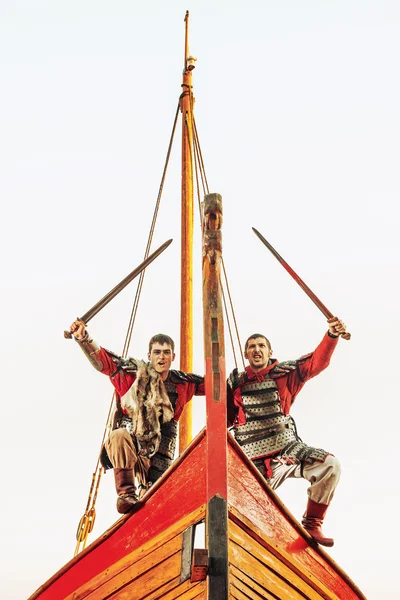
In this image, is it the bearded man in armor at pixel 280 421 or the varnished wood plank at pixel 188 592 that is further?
the bearded man in armor at pixel 280 421

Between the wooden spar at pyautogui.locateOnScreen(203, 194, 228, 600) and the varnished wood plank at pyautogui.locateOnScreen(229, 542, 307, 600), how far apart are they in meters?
0.09

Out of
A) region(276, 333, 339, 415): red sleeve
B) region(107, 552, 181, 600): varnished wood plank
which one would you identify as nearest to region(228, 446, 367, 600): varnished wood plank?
region(107, 552, 181, 600): varnished wood plank

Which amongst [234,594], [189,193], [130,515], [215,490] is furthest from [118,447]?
[189,193]

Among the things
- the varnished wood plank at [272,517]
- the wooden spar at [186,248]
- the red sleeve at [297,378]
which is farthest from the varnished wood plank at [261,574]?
the wooden spar at [186,248]

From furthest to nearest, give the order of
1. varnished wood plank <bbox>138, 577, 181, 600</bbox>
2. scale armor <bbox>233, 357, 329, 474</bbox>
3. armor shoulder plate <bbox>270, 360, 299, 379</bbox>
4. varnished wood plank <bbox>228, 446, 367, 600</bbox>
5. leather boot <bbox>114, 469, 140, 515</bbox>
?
armor shoulder plate <bbox>270, 360, 299, 379</bbox>
scale armor <bbox>233, 357, 329, 474</bbox>
leather boot <bbox>114, 469, 140, 515</bbox>
varnished wood plank <bbox>228, 446, 367, 600</bbox>
varnished wood plank <bbox>138, 577, 181, 600</bbox>

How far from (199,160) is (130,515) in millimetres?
4906

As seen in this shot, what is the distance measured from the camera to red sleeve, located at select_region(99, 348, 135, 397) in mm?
5295

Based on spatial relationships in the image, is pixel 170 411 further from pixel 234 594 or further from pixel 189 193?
pixel 189 193

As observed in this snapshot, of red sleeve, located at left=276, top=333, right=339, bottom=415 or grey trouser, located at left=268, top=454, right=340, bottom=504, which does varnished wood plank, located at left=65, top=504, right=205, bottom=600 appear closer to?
grey trouser, located at left=268, top=454, right=340, bottom=504

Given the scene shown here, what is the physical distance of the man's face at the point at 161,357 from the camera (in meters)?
5.37

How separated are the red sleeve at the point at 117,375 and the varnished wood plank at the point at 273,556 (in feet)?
5.26

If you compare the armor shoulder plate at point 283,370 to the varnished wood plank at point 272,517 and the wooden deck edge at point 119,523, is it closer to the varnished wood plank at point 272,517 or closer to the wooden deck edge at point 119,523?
the varnished wood plank at point 272,517

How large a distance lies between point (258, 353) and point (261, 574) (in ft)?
5.71

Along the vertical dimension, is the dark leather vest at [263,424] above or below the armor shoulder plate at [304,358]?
below
